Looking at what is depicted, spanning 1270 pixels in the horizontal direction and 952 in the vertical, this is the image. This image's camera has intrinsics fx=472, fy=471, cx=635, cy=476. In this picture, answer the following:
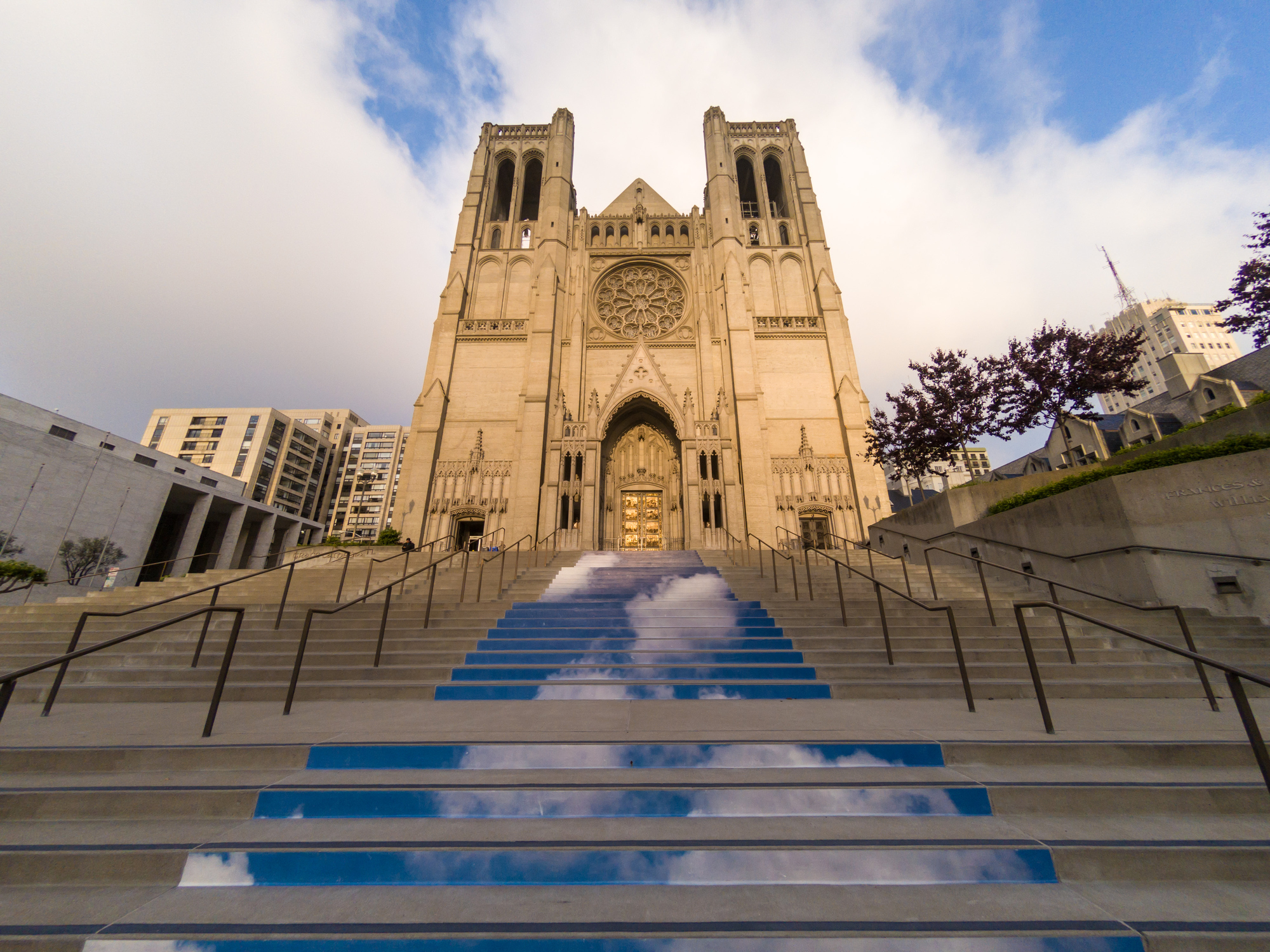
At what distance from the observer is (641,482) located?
23.7 m

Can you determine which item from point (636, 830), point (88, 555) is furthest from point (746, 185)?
point (88, 555)

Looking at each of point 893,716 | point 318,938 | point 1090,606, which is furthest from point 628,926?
point 1090,606

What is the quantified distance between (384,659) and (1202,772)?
8082mm

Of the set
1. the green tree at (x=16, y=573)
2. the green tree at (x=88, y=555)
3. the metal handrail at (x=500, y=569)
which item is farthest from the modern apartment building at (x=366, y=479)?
the metal handrail at (x=500, y=569)

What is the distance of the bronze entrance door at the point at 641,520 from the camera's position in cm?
2288

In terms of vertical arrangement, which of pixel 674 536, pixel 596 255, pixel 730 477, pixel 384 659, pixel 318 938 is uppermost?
pixel 596 255

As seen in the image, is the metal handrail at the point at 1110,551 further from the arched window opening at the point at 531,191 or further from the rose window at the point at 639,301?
the arched window opening at the point at 531,191

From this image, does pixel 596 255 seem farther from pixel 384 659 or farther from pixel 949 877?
pixel 949 877

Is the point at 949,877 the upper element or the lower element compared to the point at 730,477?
lower

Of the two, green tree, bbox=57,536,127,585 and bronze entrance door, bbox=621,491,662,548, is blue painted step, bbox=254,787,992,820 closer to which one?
bronze entrance door, bbox=621,491,662,548

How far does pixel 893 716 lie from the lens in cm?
430

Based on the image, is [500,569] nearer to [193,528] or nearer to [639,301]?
[639,301]

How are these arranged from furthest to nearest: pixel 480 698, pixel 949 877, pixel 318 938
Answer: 1. pixel 480 698
2. pixel 949 877
3. pixel 318 938

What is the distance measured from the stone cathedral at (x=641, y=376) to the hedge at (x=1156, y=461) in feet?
30.8
